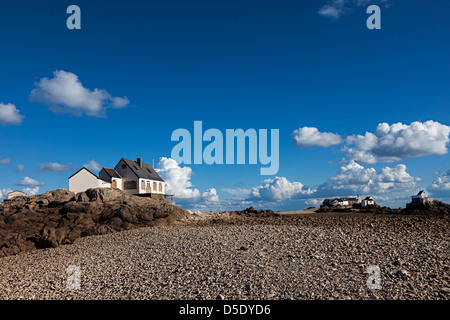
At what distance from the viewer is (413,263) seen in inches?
490

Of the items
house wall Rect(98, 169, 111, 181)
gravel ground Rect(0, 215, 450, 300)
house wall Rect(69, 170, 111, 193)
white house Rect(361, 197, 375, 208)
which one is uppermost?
house wall Rect(98, 169, 111, 181)

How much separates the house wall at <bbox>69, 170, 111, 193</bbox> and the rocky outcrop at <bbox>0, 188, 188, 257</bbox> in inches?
682

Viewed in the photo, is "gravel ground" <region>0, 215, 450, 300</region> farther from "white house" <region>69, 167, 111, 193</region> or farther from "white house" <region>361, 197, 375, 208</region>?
"white house" <region>69, 167, 111, 193</region>

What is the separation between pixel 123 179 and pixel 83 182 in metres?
6.59

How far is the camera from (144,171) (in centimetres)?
5591

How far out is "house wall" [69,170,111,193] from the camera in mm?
48344

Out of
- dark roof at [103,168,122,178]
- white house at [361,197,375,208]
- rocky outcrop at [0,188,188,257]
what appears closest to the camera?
rocky outcrop at [0,188,188,257]

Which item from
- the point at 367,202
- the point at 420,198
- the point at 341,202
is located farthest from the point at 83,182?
the point at 420,198

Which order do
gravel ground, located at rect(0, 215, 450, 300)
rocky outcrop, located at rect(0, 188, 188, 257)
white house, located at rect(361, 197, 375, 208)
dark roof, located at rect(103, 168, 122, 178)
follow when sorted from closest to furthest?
gravel ground, located at rect(0, 215, 450, 300) < rocky outcrop, located at rect(0, 188, 188, 257) < white house, located at rect(361, 197, 375, 208) < dark roof, located at rect(103, 168, 122, 178)

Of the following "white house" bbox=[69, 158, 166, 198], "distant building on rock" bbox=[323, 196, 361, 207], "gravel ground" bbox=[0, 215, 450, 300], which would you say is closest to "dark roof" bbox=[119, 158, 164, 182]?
"white house" bbox=[69, 158, 166, 198]

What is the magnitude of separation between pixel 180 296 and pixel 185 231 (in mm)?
11873

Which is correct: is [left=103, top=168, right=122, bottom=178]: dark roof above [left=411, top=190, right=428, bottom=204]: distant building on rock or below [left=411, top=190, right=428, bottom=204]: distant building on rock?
above
